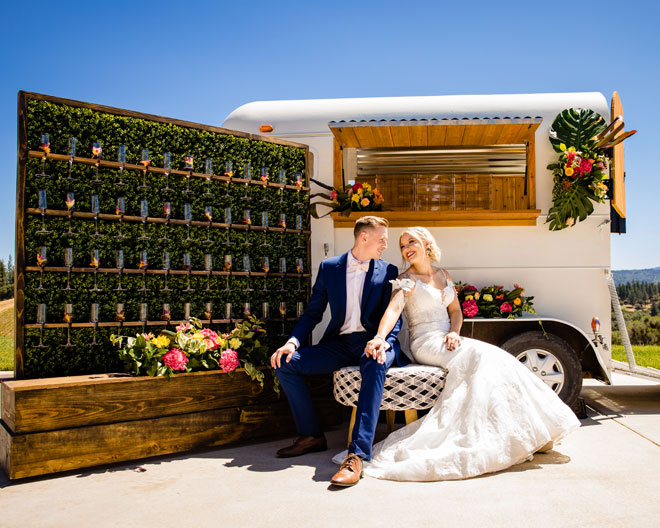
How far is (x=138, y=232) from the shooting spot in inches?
169

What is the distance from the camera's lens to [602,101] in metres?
5.20

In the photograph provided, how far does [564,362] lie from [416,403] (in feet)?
5.18

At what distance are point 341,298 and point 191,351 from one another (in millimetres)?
1090

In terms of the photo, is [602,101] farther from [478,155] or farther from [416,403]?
[416,403]

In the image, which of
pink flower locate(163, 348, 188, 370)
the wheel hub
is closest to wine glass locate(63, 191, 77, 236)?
pink flower locate(163, 348, 188, 370)

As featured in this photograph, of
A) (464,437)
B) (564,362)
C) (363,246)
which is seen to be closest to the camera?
(464,437)

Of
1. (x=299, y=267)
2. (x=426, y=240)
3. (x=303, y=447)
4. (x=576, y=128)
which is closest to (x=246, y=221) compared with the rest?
(x=299, y=267)

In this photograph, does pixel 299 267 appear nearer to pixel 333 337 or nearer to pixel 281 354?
pixel 333 337

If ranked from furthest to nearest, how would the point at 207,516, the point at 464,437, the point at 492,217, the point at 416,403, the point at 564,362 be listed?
the point at 492,217
the point at 564,362
the point at 416,403
the point at 464,437
the point at 207,516

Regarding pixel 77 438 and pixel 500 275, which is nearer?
pixel 77 438

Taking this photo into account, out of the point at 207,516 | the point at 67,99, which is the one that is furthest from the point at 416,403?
the point at 67,99

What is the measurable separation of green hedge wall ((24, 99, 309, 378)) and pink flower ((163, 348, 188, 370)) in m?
0.50

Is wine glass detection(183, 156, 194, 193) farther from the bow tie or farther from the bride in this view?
the bride

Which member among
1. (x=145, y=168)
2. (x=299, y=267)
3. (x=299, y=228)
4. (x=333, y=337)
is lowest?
(x=333, y=337)
